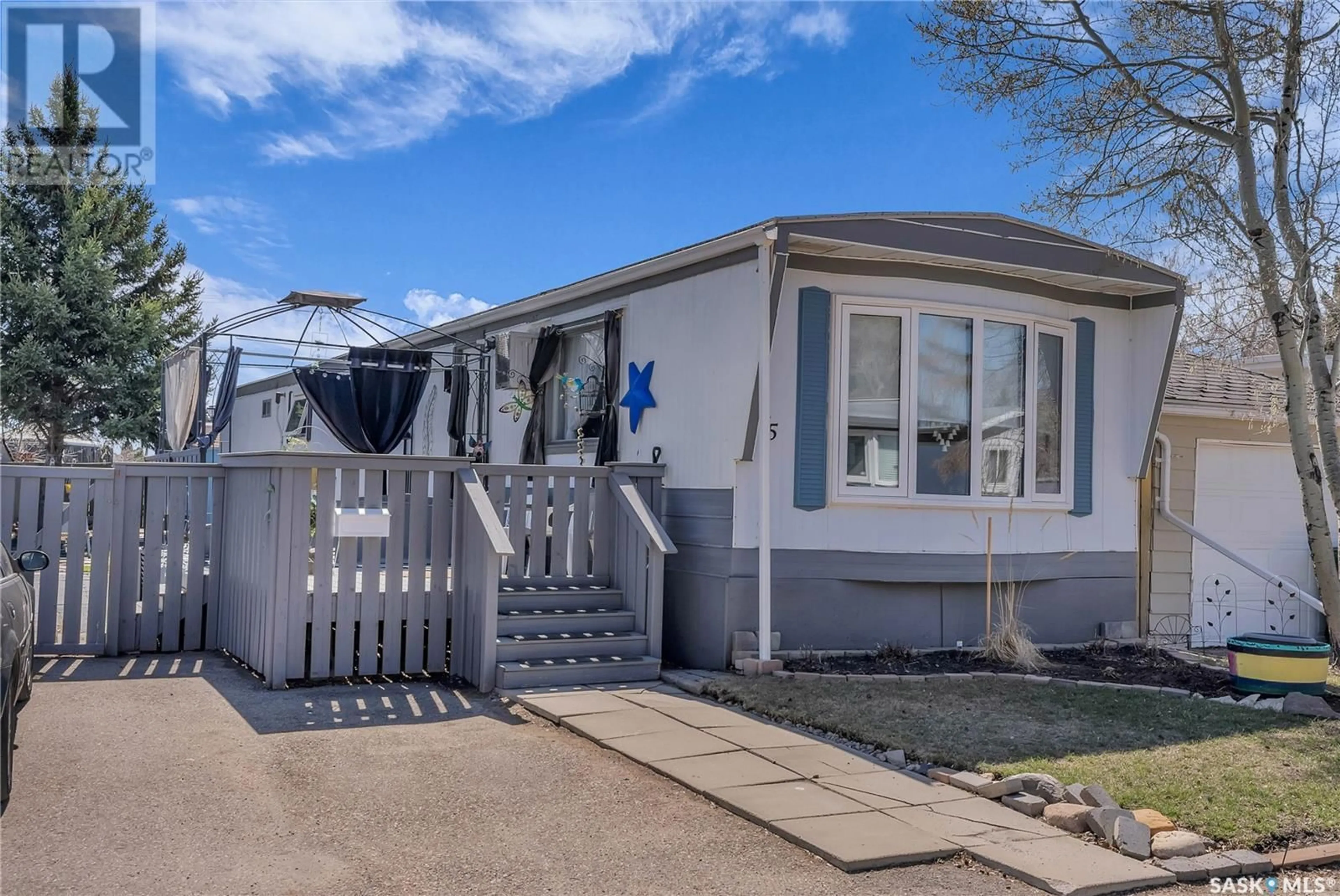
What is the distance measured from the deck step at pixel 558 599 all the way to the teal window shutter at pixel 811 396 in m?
1.57

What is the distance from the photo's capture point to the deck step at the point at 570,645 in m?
7.00

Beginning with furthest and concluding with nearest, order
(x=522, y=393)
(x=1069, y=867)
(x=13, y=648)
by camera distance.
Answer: (x=522, y=393)
(x=13, y=648)
(x=1069, y=867)

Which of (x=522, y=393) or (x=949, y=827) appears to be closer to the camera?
(x=949, y=827)

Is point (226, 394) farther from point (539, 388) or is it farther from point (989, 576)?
point (989, 576)

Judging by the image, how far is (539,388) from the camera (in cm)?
1045

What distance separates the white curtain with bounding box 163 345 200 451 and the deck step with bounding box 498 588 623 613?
560 centimetres

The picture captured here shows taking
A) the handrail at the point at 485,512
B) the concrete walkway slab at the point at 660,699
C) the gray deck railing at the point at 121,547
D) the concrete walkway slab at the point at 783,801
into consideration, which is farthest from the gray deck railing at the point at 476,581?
the concrete walkway slab at the point at 783,801

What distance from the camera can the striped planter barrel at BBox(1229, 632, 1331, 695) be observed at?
7.00 meters

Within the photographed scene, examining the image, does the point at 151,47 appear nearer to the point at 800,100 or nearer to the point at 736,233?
the point at 736,233

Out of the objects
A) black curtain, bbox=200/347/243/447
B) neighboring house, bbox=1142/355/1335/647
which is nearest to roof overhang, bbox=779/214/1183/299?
neighboring house, bbox=1142/355/1335/647

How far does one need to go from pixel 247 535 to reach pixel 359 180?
821cm

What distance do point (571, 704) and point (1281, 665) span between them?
479cm

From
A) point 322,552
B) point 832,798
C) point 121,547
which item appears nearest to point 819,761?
point 832,798

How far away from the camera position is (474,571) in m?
6.92
